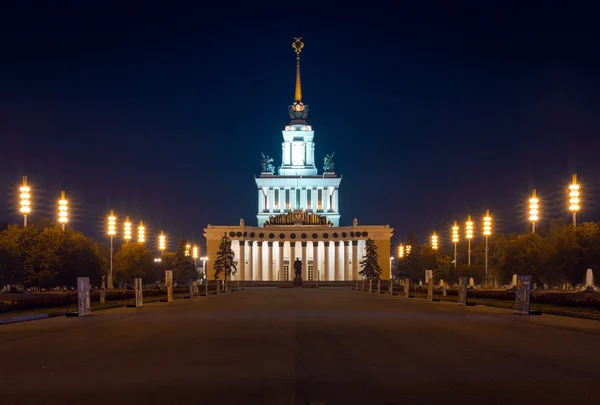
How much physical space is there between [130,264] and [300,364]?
98.9 m

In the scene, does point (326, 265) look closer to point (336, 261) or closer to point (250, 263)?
point (336, 261)

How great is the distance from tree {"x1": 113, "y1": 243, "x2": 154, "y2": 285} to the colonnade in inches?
2456

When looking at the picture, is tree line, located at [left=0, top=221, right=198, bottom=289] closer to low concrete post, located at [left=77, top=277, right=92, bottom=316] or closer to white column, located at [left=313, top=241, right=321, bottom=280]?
low concrete post, located at [left=77, top=277, right=92, bottom=316]

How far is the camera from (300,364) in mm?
18656

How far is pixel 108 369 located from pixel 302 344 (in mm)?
7616

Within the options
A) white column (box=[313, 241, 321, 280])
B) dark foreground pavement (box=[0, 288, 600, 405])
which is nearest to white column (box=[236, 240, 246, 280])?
A: white column (box=[313, 241, 321, 280])

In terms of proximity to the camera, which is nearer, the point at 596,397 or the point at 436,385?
the point at 596,397

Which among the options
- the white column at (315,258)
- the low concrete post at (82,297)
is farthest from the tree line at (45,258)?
the white column at (315,258)

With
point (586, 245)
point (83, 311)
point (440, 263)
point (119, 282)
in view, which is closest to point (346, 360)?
point (83, 311)

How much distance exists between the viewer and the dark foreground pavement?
45.7 ft

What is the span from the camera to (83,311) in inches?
1626

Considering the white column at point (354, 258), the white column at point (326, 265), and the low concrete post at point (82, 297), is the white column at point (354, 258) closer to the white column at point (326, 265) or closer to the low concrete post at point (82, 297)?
the white column at point (326, 265)

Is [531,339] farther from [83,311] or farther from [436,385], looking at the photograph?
[83,311]

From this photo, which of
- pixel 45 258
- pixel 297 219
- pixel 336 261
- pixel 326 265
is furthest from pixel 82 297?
pixel 297 219
